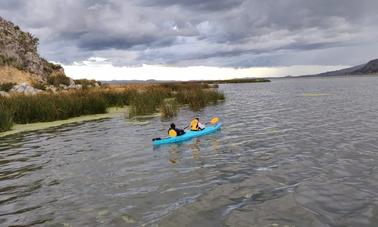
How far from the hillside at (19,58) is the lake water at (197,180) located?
3102cm

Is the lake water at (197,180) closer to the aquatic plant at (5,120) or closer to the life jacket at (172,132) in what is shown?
the life jacket at (172,132)

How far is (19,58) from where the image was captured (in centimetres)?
5206

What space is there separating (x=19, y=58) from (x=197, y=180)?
157 ft

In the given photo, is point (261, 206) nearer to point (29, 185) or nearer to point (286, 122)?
point (29, 185)

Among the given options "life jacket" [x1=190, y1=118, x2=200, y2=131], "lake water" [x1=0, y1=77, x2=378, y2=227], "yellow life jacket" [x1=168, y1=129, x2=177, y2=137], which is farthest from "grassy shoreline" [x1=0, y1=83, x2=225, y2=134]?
"yellow life jacket" [x1=168, y1=129, x2=177, y2=137]

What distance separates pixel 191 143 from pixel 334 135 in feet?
21.3

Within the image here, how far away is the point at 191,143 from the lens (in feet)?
56.4

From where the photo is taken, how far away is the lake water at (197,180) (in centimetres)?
830

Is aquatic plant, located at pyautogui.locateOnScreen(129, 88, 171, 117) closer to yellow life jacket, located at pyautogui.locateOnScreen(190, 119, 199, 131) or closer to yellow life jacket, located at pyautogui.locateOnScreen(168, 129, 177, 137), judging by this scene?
yellow life jacket, located at pyautogui.locateOnScreen(190, 119, 199, 131)

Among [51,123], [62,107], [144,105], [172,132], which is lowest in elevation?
[51,123]

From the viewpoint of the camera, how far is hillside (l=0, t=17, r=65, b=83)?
155ft

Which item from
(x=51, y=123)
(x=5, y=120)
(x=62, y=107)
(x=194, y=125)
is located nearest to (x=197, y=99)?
(x=62, y=107)

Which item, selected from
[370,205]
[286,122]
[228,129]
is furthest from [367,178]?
[286,122]

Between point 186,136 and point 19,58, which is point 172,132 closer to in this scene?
point 186,136
